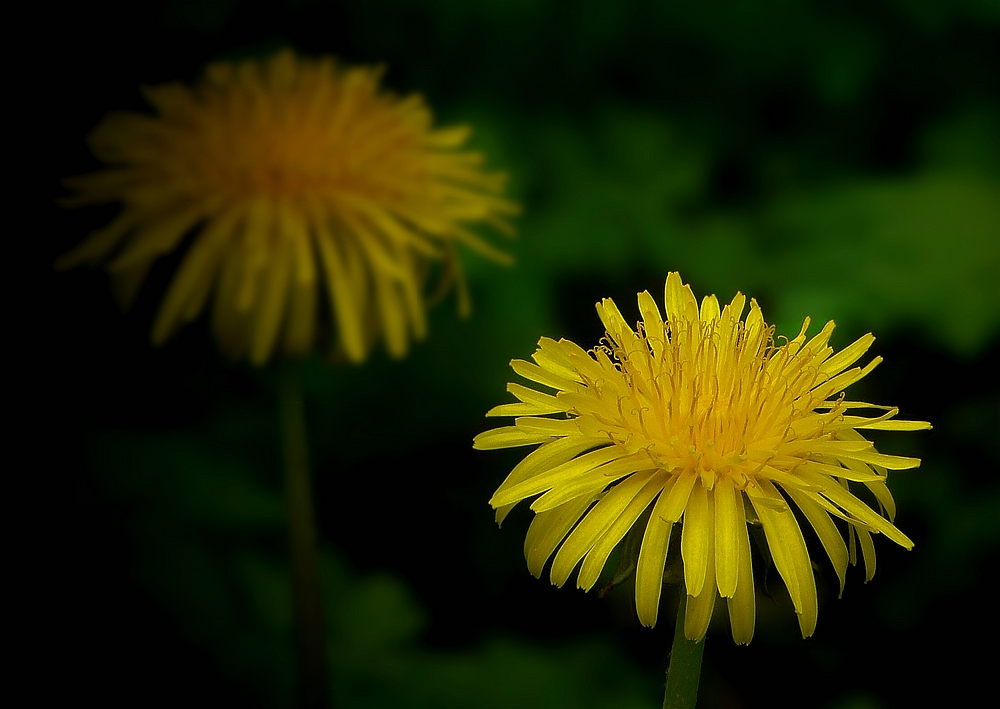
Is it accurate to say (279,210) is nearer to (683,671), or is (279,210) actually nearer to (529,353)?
(529,353)

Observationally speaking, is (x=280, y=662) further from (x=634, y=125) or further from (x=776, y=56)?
(x=776, y=56)

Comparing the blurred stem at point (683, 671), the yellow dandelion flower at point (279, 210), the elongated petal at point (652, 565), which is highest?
the yellow dandelion flower at point (279, 210)

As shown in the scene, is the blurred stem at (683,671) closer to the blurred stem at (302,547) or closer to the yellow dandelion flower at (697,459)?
the yellow dandelion flower at (697,459)

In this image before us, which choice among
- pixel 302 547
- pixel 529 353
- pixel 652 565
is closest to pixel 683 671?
pixel 652 565

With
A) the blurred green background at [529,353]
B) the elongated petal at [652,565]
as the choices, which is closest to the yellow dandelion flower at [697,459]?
the elongated petal at [652,565]

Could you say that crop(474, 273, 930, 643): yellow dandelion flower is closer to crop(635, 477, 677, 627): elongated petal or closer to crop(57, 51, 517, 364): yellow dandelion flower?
crop(635, 477, 677, 627): elongated petal
